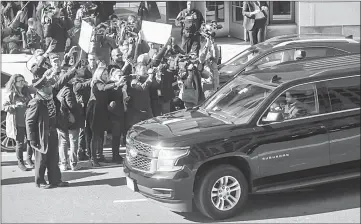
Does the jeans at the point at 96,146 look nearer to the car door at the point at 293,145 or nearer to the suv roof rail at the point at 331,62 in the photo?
the car door at the point at 293,145

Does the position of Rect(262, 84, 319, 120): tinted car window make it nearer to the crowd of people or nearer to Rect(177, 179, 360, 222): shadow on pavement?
Rect(177, 179, 360, 222): shadow on pavement

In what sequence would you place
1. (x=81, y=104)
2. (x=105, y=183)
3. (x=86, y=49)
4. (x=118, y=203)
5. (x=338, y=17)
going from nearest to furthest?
(x=118, y=203), (x=105, y=183), (x=81, y=104), (x=86, y=49), (x=338, y=17)

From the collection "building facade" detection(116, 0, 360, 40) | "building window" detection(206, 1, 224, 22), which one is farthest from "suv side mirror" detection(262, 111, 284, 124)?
"building window" detection(206, 1, 224, 22)

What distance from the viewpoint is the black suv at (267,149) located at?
333 inches

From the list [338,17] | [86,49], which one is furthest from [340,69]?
[338,17]

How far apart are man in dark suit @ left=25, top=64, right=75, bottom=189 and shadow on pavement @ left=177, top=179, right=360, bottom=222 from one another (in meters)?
2.51

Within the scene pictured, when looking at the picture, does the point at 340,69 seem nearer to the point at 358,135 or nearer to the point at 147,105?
the point at 358,135

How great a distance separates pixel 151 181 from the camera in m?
8.65

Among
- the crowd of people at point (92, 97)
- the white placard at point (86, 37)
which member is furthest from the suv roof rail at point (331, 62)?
the white placard at point (86, 37)

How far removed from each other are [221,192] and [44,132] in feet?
10.1

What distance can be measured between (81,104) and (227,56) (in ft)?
24.1

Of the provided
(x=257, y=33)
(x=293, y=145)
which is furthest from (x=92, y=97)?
(x=257, y=33)

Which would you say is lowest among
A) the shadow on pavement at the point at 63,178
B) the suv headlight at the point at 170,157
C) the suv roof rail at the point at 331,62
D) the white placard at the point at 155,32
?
the shadow on pavement at the point at 63,178

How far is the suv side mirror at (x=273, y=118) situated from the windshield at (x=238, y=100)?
0.21 meters
